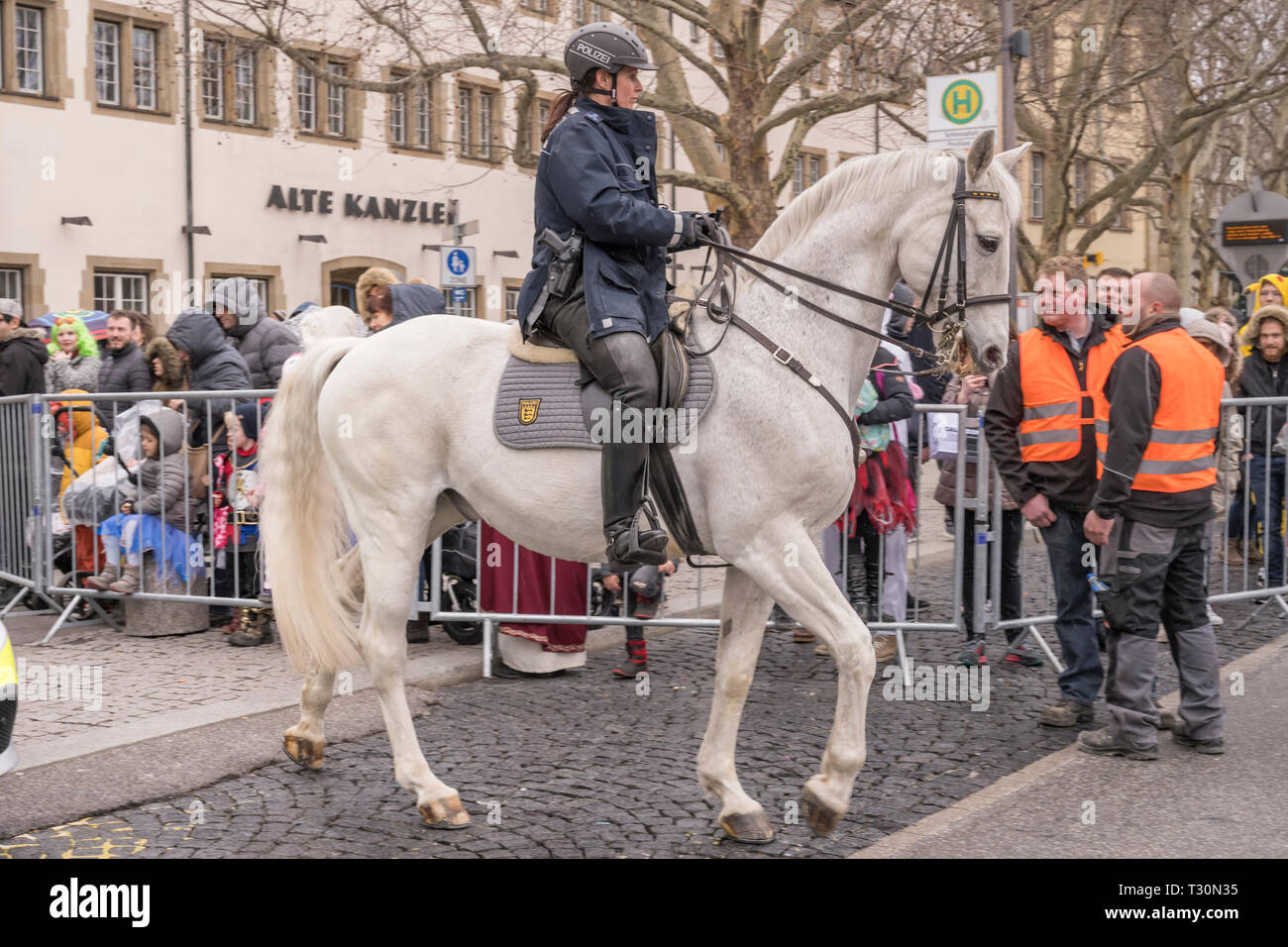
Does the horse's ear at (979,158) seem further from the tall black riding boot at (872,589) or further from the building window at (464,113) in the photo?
the building window at (464,113)

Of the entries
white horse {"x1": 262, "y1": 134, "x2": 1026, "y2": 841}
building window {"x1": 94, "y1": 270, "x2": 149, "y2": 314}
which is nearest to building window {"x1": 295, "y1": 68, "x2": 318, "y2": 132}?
building window {"x1": 94, "y1": 270, "x2": 149, "y2": 314}

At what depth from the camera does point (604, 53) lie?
511cm

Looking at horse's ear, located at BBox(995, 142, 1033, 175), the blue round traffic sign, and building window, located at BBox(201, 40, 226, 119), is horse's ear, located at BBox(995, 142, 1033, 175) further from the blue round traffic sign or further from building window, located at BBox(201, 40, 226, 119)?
building window, located at BBox(201, 40, 226, 119)

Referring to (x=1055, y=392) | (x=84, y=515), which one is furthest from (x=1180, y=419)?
(x=84, y=515)

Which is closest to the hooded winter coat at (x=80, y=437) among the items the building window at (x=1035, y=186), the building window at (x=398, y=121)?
the building window at (x=398, y=121)

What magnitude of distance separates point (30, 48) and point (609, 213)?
20.9 m

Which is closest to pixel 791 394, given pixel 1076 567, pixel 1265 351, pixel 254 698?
pixel 1076 567

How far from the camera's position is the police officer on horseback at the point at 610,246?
16.3 ft

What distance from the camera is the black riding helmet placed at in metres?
5.11

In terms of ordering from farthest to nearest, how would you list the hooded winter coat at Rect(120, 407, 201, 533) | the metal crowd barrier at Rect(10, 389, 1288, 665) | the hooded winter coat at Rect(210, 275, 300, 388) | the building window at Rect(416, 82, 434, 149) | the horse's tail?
1. the building window at Rect(416, 82, 434, 149)
2. the hooded winter coat at Rect(210, 275, 300, 388)
3. the hooded winter coat at Rect(120, 407, 201, 533)
4. the metal crowd barrier at Rect(10, 389, 1288, 665)
5. the horse's tail

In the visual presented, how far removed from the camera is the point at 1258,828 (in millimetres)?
5117

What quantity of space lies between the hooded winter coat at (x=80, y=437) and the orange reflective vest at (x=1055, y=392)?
5.96 meters

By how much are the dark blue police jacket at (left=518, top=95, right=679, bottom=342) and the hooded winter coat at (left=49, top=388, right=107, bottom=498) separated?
5210 millimetres

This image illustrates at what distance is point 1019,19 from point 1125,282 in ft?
45.1
